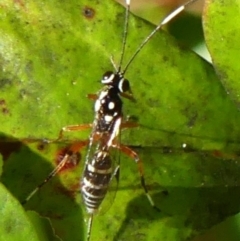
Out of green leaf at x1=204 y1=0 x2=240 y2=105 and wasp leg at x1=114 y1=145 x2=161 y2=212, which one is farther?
wasp leg at x1=114 y1=145 x2=161 y2=212

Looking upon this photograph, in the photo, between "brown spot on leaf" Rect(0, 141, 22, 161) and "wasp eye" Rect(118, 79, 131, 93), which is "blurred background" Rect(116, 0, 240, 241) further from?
"brown spot on leaf" Rect(0, 141, 22, 161)

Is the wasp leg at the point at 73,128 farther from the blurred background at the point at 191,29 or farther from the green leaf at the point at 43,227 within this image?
the blurred background at the point at 191,29

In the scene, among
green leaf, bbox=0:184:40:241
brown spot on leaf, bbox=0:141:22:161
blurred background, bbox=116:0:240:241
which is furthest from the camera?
blurred background, bbox=116:0:240:241

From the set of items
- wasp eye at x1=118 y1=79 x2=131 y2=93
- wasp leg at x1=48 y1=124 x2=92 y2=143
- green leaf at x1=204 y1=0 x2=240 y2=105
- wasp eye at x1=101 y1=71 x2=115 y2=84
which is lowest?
wasp leg at x1=48 y1=124 x2=92 y2=143

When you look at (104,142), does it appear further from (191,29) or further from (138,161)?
(191,29)

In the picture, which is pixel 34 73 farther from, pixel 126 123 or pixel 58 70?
pixel 126 123

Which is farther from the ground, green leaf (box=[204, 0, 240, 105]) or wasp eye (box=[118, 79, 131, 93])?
green leaf (box=[204, 0, 240, 105])

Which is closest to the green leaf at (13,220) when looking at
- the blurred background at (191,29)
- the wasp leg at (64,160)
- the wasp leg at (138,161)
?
the wasp leg at (64,160)

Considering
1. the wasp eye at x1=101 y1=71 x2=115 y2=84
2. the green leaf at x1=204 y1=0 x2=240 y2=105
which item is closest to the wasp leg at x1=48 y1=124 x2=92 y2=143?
the wasp eye at x1=101 y1=71 x2=115 y2=84
